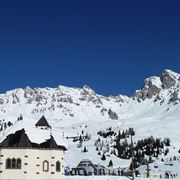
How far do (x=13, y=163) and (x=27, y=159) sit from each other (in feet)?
9.51

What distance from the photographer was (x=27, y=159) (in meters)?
92.5

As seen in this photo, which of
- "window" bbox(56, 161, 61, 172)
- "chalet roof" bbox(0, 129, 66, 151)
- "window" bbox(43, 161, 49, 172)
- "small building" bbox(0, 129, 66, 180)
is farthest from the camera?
"window" bbox(56, 161, 61, 172)

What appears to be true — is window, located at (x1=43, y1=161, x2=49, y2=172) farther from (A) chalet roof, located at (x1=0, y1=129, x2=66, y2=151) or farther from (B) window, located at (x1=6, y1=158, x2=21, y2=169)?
(B) window, located at (x1=6, y1=158, x2=21, y2=169)

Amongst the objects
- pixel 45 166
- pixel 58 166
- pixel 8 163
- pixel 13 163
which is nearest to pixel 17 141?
pixel 13 163

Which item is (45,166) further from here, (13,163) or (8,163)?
(8,163)

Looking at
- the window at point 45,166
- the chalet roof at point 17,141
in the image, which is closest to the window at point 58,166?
the window at point 45,166

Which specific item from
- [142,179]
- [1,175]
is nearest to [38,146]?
[1,175]

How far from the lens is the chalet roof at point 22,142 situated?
93.4 metres

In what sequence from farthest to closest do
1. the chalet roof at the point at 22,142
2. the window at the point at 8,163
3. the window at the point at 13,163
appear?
the chalet roof at the point at 22,142 → the window at the point at 8,163 → the window at the point at 13,163

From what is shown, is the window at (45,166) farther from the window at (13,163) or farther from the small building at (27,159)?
the window at (13,163)

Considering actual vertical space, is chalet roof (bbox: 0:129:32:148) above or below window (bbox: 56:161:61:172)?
above

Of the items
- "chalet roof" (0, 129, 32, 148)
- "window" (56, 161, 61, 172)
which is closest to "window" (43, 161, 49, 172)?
"window" (56, 161, 61, 172)

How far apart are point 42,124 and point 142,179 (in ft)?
128

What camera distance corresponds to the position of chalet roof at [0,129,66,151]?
93.4 metres
